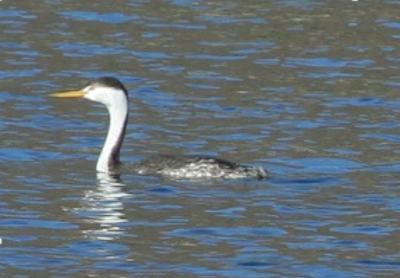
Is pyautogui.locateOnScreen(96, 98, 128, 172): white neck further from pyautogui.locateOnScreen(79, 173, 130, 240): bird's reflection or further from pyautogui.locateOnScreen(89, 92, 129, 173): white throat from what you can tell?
pyautogui.locateOnScreen(79, 173, 130, 240): bird's reflection

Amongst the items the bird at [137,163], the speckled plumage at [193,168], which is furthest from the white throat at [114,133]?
the speckled plumage at [193,168]

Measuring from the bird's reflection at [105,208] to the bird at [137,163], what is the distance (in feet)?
0.95

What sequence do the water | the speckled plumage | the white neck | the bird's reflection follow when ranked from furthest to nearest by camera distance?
1. the white neck
2. the speckled plumage
3. the bird's reflection
4. the water

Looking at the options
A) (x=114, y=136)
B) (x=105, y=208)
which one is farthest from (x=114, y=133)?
(x=105, y=208)

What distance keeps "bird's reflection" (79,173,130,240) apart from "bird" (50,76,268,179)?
29 cm

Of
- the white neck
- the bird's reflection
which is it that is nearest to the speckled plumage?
the white neck

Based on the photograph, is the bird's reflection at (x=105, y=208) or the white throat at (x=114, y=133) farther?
the white throat at (x=114, y=133)

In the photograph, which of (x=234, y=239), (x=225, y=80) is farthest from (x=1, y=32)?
(x=234, y=239)

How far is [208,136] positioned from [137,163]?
5.03 ft

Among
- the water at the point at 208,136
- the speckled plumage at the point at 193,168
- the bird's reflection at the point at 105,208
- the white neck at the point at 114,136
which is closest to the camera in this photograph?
the water at the point at 208,136

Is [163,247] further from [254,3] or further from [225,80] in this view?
[254,3]

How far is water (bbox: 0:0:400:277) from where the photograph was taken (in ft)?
47.8

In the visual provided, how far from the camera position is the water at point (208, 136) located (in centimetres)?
1456

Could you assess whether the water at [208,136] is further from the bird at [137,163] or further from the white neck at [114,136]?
the white neck at [114,136]
